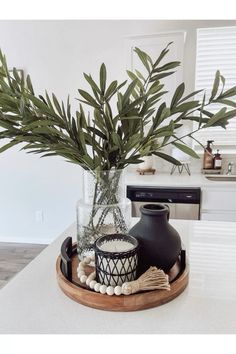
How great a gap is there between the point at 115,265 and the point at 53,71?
2.78 metres

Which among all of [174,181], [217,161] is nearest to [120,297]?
[174,181]

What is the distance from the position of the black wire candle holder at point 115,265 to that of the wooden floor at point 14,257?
2091 mm

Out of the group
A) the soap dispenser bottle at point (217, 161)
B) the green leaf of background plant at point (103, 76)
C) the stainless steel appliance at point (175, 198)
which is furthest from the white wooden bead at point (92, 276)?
the soap dispenser bottle at point (217, 161)

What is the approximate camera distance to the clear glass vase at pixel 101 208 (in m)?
0.94

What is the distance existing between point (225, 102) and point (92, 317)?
0.73m

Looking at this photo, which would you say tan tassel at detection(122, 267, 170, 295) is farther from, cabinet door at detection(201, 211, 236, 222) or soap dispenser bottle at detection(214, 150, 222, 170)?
soap dispenser bottle at detection(214, 150, 222, 170)

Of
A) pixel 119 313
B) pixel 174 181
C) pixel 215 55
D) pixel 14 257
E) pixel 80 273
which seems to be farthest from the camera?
pixel 14 257

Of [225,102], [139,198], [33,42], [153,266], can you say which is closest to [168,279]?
[153,266]

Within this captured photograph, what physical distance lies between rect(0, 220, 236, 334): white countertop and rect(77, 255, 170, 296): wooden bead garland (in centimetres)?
5

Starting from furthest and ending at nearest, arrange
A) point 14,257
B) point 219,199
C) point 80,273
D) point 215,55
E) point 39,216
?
point 39,216 → point 14,257 → point 215,55 → point 219,199 → point 80,273

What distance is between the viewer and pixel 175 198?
251 cm

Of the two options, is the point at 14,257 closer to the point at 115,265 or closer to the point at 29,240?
the point at 29,240

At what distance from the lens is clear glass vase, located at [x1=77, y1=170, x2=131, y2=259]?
37.0 inches
